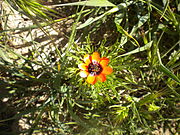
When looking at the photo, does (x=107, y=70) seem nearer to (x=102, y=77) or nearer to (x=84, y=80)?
(x=102, y=77)

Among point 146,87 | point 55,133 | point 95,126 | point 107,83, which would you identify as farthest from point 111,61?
point 55,133

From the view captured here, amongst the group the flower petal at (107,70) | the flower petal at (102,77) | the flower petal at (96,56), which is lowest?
the flower petal at (102,77)

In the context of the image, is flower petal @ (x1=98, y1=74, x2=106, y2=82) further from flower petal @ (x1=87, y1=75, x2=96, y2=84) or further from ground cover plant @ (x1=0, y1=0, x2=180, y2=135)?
ground cover plant @ (x1=0, y1=0, x2=180, y2=135)

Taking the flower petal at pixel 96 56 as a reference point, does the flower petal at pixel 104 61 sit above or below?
below

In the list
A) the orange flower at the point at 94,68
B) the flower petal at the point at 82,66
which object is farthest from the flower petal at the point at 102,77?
the flower petal at the point at 82,66

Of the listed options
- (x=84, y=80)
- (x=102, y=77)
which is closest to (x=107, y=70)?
(x=102, y=77)

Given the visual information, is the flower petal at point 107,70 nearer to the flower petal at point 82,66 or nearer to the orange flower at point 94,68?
the orange flower at point 94,68

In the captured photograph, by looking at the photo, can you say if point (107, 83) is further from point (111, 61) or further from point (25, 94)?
point (25, 94)

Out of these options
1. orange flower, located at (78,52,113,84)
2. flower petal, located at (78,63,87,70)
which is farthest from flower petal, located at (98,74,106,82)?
flower petal, located at (78,63,87,70)

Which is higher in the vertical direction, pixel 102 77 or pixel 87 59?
pixel 87 59
